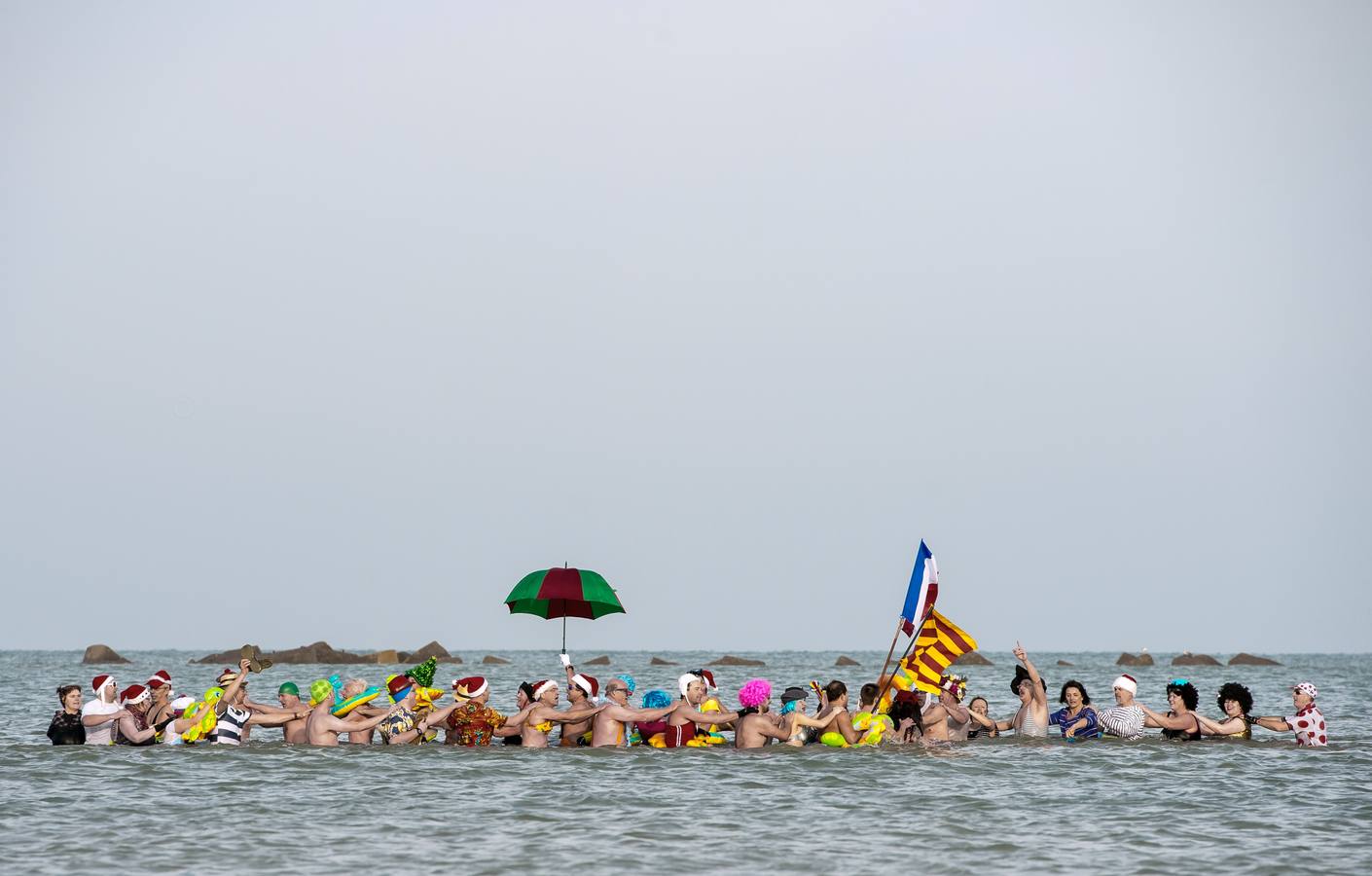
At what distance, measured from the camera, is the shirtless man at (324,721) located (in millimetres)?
20422

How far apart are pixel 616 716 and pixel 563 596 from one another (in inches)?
92.0

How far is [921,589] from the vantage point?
19453 mm

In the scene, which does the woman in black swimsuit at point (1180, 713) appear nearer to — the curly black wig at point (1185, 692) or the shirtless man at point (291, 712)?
the curly black wig at point (1185, 692)

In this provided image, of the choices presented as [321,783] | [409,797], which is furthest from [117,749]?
[409,797]

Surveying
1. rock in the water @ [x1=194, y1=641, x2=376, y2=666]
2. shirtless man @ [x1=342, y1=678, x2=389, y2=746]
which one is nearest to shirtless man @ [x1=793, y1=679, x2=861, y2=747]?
shirtless man @ [x1=342, y1=678, x2=389, y2=746]

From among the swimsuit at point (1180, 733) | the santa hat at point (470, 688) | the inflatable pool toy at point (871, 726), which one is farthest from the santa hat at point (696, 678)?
the swimsuit at point (1180, 733)

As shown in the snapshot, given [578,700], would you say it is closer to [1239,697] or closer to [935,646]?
[935,646]

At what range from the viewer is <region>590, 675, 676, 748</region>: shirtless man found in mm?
19766

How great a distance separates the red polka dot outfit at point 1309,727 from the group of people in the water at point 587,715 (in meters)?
0.03

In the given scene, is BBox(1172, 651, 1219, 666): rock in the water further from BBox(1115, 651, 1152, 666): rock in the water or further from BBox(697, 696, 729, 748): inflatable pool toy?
BBox(697, 696, 729, 748): inflatable pool toy

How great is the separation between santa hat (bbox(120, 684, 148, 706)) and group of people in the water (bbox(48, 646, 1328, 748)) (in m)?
0.01

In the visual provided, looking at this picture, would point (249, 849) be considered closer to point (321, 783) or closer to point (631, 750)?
point (321, 783)

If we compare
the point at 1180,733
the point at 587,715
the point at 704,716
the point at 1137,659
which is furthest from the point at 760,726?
the point at 1137,659

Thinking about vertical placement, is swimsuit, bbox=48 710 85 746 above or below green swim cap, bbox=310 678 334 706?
below
